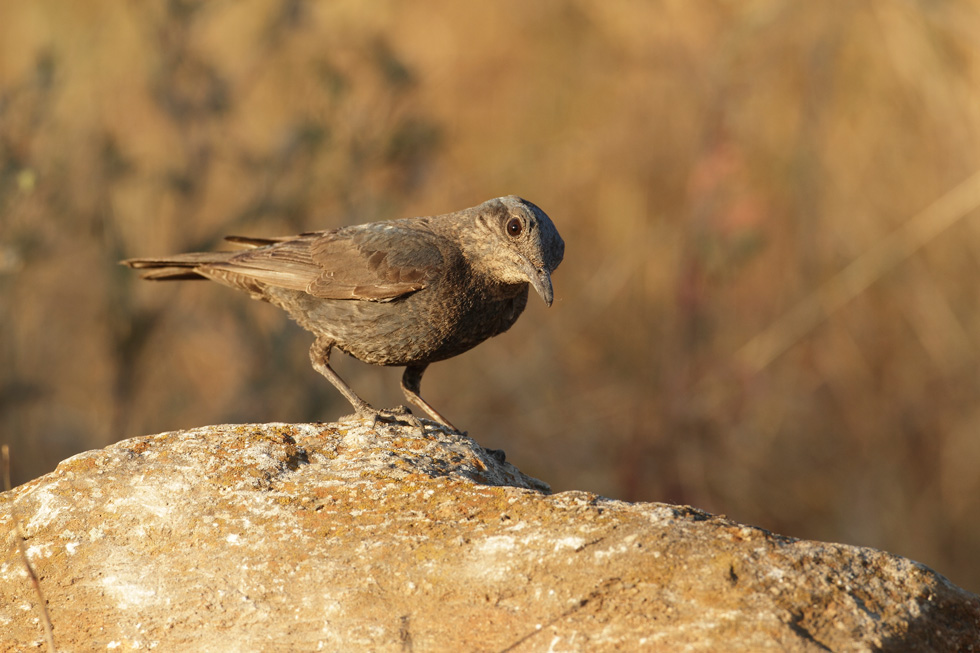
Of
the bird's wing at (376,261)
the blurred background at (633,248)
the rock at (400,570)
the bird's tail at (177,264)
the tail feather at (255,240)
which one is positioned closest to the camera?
the rock at (400,570)

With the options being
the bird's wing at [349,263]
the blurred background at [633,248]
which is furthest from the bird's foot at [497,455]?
the blurred background at [633,248]

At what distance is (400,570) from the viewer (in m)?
3.15

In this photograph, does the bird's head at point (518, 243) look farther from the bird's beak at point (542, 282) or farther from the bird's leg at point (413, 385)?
the bird's leg at point (413, 385)

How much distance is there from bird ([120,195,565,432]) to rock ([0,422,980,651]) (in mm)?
998

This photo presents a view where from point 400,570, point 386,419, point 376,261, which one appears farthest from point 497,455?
point 400,570

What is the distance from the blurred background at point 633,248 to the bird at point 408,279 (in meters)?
1.92

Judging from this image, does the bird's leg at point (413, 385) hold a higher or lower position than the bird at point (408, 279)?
lower

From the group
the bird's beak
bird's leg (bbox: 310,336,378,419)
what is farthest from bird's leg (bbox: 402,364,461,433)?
the bird's beak

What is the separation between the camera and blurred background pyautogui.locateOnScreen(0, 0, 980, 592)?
24.5 ft

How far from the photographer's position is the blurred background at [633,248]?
24.5 feet

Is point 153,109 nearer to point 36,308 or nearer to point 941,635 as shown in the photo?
point 36,308

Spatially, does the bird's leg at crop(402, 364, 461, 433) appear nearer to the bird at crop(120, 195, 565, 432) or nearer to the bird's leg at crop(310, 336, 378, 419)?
the bird at crop(120, 195, 565, 432)

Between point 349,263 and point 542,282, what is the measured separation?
1.19 m

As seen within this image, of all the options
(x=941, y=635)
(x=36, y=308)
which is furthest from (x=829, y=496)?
(x=36, y=308)
